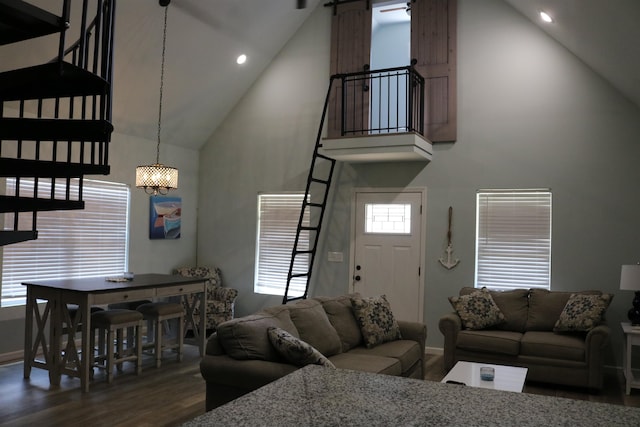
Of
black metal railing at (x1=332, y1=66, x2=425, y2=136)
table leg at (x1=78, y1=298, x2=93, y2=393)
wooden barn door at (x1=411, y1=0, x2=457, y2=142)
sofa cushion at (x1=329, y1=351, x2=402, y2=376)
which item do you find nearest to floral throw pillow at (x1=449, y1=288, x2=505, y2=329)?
sofa cushion at (x1=329, y1=351, x2=402, y2=376)

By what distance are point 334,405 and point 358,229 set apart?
5803 millimetres

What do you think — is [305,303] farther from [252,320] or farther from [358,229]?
[358,229]

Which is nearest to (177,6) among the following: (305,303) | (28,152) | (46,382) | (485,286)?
(28,152)

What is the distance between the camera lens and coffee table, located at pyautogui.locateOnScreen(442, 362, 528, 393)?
396cm

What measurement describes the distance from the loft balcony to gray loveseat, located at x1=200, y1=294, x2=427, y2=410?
2.00m

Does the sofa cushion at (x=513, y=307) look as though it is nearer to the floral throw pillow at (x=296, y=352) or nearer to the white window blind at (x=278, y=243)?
the white window blind at (x=278, y=243)

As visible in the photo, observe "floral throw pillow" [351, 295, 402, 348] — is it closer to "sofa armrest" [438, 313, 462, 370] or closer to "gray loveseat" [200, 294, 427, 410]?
"gray loveseat" [200, 294, 427, 410]

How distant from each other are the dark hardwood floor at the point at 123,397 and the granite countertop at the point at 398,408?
9.37 feet

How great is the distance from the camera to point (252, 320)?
148 inches

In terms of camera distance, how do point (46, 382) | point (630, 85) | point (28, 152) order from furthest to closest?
point (28, 152)
point (630, 85)
point (46, 382)

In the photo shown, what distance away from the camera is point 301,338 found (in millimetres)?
4207

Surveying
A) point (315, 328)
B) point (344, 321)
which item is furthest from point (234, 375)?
point (344, 321)

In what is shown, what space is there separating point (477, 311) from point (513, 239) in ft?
3.73

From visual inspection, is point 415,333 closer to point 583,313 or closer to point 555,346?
point 555,346
